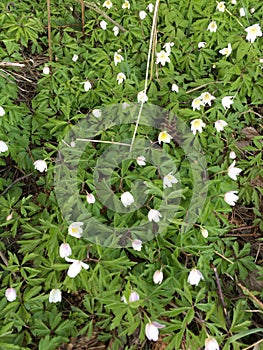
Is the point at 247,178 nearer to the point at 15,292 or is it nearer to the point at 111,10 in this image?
the point at 15,292

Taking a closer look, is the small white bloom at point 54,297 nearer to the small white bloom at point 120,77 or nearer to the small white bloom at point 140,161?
the small white bloom at point 140,161

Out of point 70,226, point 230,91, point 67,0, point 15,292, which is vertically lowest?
point 15,292

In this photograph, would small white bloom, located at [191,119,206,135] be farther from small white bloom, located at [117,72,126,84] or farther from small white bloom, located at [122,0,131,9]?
small white bloom, located at [122,0,131,9]

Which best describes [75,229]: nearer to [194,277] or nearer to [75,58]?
[194,277]

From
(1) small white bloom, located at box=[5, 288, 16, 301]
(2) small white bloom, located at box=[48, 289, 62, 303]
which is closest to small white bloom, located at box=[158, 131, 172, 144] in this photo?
(2) small white bloom, located at box=[48, 289, 62, 303]

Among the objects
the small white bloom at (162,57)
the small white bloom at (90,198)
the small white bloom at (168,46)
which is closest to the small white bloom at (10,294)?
the small white bloom at (90,198)

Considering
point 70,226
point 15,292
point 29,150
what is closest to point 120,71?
point 29,150
